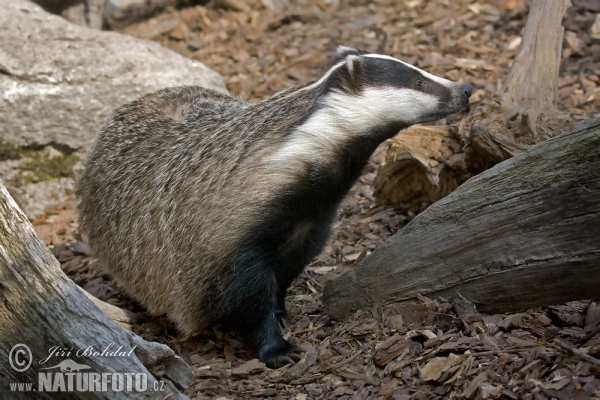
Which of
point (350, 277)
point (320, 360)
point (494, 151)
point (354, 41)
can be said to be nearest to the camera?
point (320, 360)

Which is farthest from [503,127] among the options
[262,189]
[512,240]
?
[262,189]

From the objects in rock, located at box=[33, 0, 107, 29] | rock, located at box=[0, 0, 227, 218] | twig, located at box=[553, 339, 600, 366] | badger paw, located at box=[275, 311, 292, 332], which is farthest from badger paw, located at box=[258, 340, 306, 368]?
rock, located at box=[33, 0, 107, 29]

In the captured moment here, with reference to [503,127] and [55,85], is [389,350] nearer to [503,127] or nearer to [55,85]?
[503,127]

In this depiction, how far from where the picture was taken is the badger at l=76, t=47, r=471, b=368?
4660 millimetres

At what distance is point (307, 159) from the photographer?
4.63m

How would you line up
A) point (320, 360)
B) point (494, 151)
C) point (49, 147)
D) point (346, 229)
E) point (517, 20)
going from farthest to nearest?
1. point (517, 20)
2. point (49, 147)
3. point (346, 229)
4. point (494, 151)
5. point (320, 360)

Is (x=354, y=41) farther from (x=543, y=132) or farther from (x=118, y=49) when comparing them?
(x=543, y=132)

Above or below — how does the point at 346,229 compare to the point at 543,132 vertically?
below

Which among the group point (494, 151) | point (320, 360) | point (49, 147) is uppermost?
point (494, 151)

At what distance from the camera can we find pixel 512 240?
12.6ft

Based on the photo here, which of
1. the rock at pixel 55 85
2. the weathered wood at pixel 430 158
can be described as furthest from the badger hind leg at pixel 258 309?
the rock at pixel 55 85

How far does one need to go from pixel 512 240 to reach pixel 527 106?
A: 2.11 metres

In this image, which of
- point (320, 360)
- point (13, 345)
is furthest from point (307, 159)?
point (13, 345)

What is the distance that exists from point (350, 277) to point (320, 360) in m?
0.64
